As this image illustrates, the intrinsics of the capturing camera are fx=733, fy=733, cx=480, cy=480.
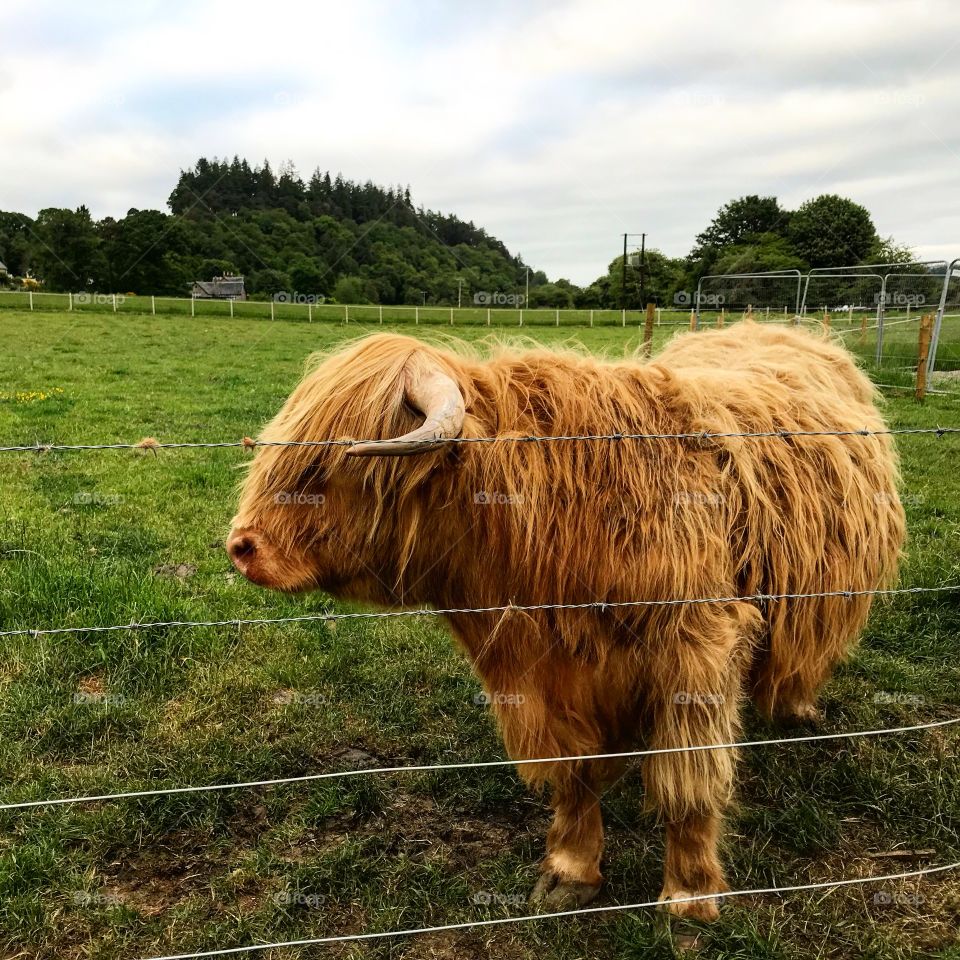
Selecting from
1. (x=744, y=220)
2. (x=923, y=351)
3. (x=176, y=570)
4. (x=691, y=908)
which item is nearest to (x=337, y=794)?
(x=691, y=908)

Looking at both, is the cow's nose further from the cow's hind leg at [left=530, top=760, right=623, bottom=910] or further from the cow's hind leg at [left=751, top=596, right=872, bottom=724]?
the cow's hind leg at [left=751, top=596, right=872, bottom=724]

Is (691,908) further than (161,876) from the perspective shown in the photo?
No

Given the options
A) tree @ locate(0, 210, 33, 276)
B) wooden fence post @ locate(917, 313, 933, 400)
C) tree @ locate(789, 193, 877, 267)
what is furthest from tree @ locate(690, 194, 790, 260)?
tree @ locate(0, 210, 33, 276)

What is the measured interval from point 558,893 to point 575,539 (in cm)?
130

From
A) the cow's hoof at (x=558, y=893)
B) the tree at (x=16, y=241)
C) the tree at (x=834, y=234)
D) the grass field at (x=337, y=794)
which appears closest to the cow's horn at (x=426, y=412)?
the grass field at (x=337, y=794)

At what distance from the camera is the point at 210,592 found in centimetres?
457

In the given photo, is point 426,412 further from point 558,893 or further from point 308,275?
point 308,275

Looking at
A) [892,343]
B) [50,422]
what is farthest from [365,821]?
[892,343]

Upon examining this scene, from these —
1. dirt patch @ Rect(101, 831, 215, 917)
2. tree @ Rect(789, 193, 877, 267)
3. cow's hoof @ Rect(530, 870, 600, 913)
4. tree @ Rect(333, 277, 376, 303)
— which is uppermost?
tree @ Rect(789, 193, 877, 267)

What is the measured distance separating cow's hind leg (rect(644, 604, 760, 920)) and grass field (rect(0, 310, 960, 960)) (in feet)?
0.52

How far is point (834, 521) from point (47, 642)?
3795mm

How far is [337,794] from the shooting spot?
2.99 metres

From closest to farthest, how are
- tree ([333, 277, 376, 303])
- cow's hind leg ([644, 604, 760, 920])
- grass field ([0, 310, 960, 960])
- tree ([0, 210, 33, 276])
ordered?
cow's hind leg ([644, 604, 760, 920]), grass field ([0, 310, 960, 960]), tree ([333, 277, 376, 303]), tree ([0, 210, 33, 276])

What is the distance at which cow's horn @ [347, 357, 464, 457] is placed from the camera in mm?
1617
